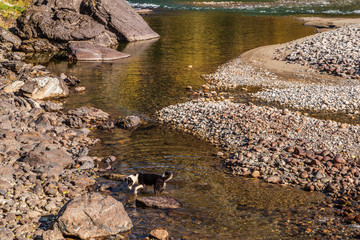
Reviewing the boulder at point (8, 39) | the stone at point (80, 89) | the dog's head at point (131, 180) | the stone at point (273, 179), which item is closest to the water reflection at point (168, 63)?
the stone at point (80, 89)

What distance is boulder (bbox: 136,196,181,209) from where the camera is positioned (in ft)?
34.0

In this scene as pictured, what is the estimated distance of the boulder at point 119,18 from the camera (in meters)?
38.4

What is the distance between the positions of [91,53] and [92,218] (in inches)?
936

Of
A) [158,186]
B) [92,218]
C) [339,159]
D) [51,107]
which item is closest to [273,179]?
[339,159]

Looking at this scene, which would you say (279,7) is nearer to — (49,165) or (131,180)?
(49,165)

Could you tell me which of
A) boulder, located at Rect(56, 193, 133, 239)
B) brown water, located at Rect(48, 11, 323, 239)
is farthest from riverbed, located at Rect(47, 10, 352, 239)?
boulder, located at Rect(56, 193, 133, 239)

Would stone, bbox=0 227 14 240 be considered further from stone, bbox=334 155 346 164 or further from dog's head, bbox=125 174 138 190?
stone, bbox=334 155 346 164

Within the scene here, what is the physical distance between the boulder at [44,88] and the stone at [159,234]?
13.8 meters

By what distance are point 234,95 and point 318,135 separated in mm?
7298

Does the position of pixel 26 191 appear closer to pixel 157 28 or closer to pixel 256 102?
pixel 256 102

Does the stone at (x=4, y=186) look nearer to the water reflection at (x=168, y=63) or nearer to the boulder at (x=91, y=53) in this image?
the water reflection at (x=168, y=63)

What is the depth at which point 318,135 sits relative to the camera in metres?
14.4

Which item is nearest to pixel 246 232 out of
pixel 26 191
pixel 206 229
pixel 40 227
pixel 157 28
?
pixel 206 229

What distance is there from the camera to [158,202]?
34.2 feet
